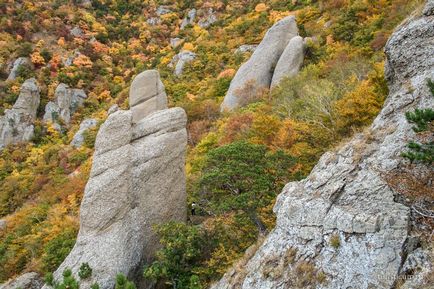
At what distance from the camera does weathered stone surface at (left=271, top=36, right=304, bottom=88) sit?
3456 centimetres

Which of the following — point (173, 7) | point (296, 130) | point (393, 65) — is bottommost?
point (296, 130)

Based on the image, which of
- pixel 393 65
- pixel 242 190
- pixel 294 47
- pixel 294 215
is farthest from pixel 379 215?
pixel 294 47

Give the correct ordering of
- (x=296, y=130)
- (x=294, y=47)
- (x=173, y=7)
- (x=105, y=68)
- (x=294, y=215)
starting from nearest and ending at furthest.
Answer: (x=294, y=215), (x=296, y=130), (x=294, y=47), (x=105, y=68), (x=173, y=7)

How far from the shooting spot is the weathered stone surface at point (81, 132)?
4646 cm

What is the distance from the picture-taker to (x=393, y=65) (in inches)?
476

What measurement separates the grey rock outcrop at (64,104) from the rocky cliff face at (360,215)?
49.5 meters

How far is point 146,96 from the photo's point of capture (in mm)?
23109

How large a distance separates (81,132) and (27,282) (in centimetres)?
3078

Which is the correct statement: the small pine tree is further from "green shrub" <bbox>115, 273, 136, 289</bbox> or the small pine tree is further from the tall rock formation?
the tall rock formation

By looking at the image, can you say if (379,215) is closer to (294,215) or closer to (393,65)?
(294,215)

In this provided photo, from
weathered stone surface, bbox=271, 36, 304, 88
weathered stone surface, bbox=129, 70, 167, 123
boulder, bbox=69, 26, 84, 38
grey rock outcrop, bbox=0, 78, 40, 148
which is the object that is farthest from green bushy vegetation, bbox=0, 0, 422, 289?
weathered stone surface, bbox=129, 70, 167, 123

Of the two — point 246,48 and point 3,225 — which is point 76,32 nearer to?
point 246,48

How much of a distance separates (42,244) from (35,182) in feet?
60.2

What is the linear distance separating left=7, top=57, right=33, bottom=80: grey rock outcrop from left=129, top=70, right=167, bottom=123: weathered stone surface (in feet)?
143
